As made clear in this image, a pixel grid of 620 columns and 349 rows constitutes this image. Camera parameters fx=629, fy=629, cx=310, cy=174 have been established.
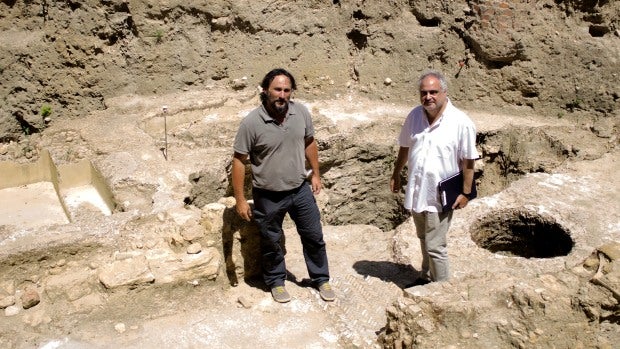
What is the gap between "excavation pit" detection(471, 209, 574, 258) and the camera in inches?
224

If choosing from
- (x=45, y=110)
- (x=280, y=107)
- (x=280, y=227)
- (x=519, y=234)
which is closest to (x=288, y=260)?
(x=280, y=227)

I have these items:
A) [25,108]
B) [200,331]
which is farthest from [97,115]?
[200,331]

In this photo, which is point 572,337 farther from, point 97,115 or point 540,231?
point 97,115

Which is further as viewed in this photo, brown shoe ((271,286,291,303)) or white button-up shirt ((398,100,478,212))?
brown shoe ((271,286,291,303))

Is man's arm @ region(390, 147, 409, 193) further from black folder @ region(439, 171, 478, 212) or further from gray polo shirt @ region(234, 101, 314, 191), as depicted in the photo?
gray polo shirt @ region(234, 101, 314, 191)

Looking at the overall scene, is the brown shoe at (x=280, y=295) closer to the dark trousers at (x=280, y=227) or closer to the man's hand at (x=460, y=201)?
the dark trousers at (x=280, y=227)

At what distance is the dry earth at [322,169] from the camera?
4000mm

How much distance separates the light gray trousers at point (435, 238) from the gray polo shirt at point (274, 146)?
887 millimetres

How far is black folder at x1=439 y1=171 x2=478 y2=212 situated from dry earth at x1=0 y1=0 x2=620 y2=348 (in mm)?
479

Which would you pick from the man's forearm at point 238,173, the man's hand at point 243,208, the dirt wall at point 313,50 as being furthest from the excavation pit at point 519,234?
the dirt wall at point 313,50

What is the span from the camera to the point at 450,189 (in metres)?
4.07

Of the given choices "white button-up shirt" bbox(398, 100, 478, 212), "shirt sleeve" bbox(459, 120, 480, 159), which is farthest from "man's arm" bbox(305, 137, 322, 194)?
"shirt sleeve" bbox(459, 120, 480, 159)

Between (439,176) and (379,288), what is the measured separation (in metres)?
1.16

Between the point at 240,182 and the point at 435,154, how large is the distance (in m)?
1.28
